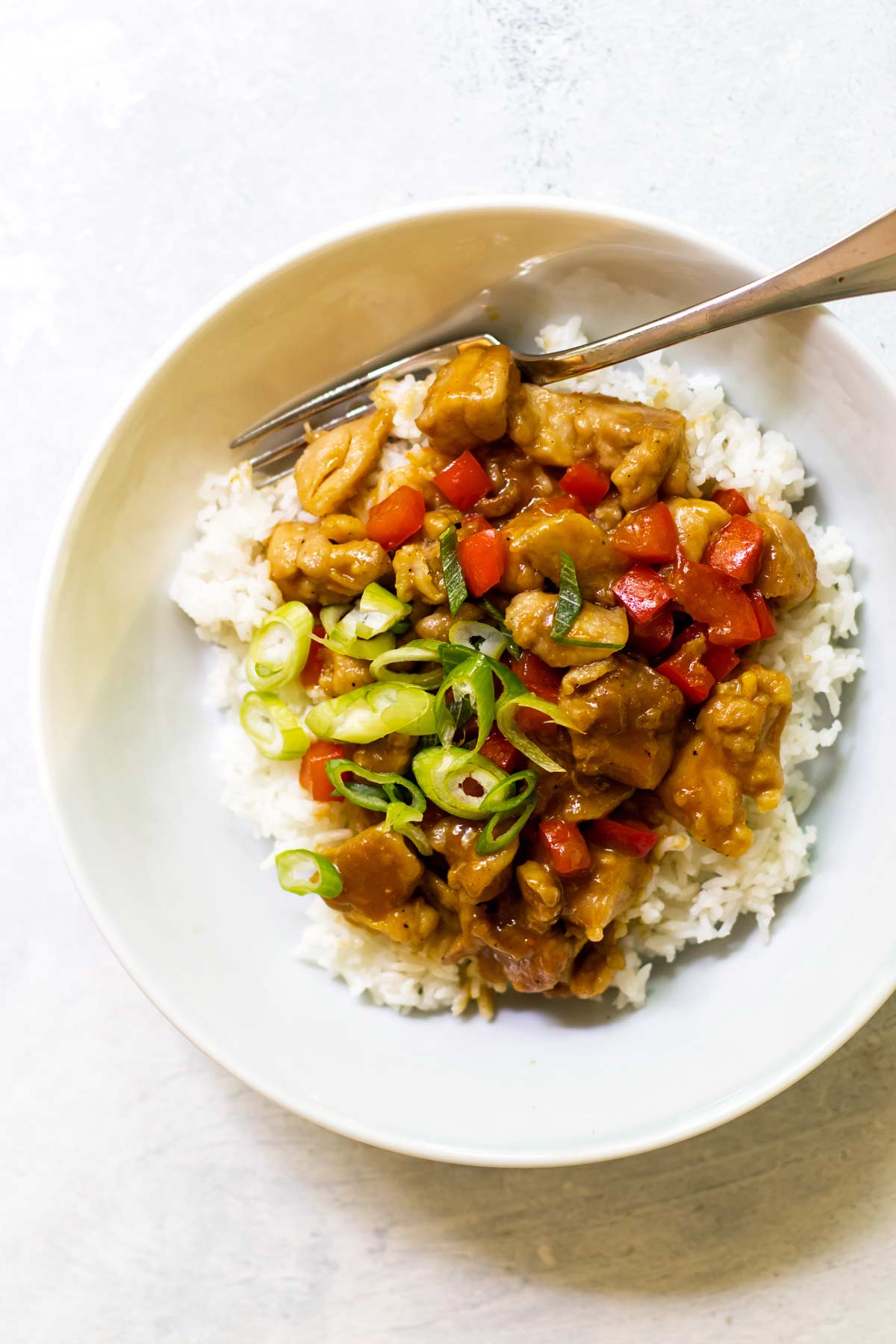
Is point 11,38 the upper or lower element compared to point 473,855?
upper

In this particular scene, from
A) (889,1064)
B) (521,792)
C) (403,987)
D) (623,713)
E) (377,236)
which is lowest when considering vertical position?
(889,1064)

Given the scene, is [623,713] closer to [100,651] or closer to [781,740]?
[781,740]

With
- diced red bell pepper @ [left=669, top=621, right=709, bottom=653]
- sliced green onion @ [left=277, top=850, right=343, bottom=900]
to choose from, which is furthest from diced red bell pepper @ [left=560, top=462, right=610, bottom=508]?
sliced green onion @ [left=277, top=850, right=343, bottom=900]

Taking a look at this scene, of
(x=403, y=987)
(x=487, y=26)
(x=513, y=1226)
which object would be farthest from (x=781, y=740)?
(x=487, y=26)

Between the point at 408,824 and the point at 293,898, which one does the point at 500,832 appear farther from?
the point at 293,898

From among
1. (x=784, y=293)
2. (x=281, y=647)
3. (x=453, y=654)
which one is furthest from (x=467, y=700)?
(x=784, y=293)

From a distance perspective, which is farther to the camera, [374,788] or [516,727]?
[374,788]

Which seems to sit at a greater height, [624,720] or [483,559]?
[483,559]
